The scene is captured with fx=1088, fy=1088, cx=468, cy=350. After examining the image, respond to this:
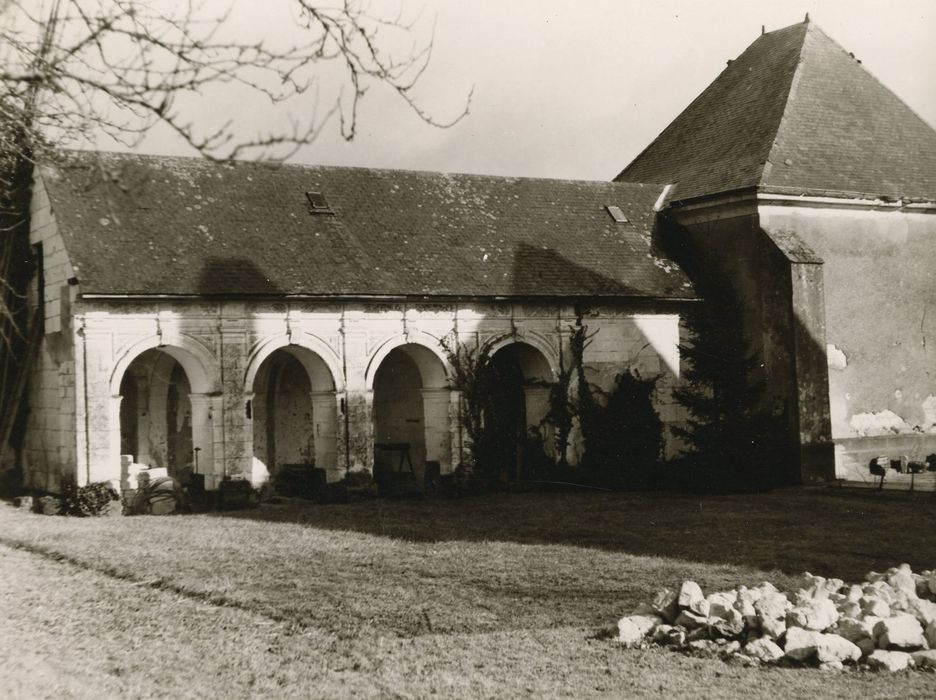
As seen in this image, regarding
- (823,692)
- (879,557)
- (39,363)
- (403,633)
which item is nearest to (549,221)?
(39,363)

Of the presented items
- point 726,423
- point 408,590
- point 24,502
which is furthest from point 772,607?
point 24,502

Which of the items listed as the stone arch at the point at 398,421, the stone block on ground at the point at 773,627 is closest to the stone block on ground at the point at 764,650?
the stone block on ground at the point at 773,627

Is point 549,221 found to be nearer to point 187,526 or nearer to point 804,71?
point 804,71

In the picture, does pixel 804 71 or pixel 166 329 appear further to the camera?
pixel 804 71

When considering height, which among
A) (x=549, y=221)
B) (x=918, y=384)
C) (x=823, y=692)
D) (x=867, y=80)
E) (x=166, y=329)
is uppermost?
(x=867, y=80)

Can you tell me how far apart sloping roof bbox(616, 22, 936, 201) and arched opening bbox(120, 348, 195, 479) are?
458 inches

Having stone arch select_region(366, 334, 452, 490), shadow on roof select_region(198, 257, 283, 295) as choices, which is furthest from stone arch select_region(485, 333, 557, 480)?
shadow on roof select_region(198, 257, 283, 295)

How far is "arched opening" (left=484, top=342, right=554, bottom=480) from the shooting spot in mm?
21922

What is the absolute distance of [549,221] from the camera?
23.7 metres

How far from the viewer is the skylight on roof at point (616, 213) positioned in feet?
79.8

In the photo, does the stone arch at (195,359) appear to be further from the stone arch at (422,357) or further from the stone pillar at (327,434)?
the stone arch at (422,357)

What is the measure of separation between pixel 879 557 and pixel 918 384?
11096 millimetres

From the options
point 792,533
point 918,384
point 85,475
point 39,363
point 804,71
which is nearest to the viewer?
point 792,533

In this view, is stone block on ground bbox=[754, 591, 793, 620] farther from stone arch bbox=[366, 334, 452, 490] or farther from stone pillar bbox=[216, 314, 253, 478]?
stone arch bbox=[366, 334, 452, 490]
